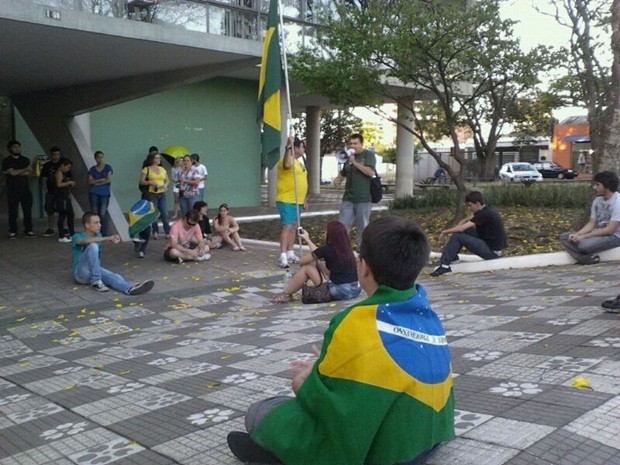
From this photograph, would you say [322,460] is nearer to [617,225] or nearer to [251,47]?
[617,225]

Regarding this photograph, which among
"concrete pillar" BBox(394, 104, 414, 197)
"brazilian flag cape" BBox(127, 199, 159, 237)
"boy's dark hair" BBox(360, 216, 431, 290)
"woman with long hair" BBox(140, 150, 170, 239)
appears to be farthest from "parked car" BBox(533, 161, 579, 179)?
"boy's dark hair" BBox(360, 216, 431, 290)

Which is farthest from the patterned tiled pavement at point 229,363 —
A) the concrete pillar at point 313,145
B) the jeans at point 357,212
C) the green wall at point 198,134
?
the concrete pillar at point 313,145

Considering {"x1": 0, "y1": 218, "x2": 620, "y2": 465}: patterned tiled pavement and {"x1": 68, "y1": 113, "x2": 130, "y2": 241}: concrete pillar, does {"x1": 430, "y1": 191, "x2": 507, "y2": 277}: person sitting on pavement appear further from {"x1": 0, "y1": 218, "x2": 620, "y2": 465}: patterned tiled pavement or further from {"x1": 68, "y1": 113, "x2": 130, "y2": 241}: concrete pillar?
{"x1": 68, "y1": 113, "x2": 130, "y2": 241}: concrete pillar

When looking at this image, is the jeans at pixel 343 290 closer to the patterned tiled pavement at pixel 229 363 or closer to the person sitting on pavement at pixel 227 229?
the patterned tiled pavement at pixel 229 363

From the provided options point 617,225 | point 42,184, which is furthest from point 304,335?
point 42,184

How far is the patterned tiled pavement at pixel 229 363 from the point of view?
3.47 metres

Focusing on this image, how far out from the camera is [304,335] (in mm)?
6402

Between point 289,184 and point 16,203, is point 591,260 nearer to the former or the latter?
point 289,184

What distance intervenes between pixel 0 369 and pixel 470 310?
4647mm

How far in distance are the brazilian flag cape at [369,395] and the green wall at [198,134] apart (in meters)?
17.9

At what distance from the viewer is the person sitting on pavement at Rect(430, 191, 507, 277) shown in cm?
966

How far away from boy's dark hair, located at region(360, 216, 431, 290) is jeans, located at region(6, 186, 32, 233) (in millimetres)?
13078

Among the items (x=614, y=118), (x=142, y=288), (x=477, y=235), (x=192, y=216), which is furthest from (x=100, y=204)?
(x=614, y=118)

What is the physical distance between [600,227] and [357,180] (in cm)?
366
